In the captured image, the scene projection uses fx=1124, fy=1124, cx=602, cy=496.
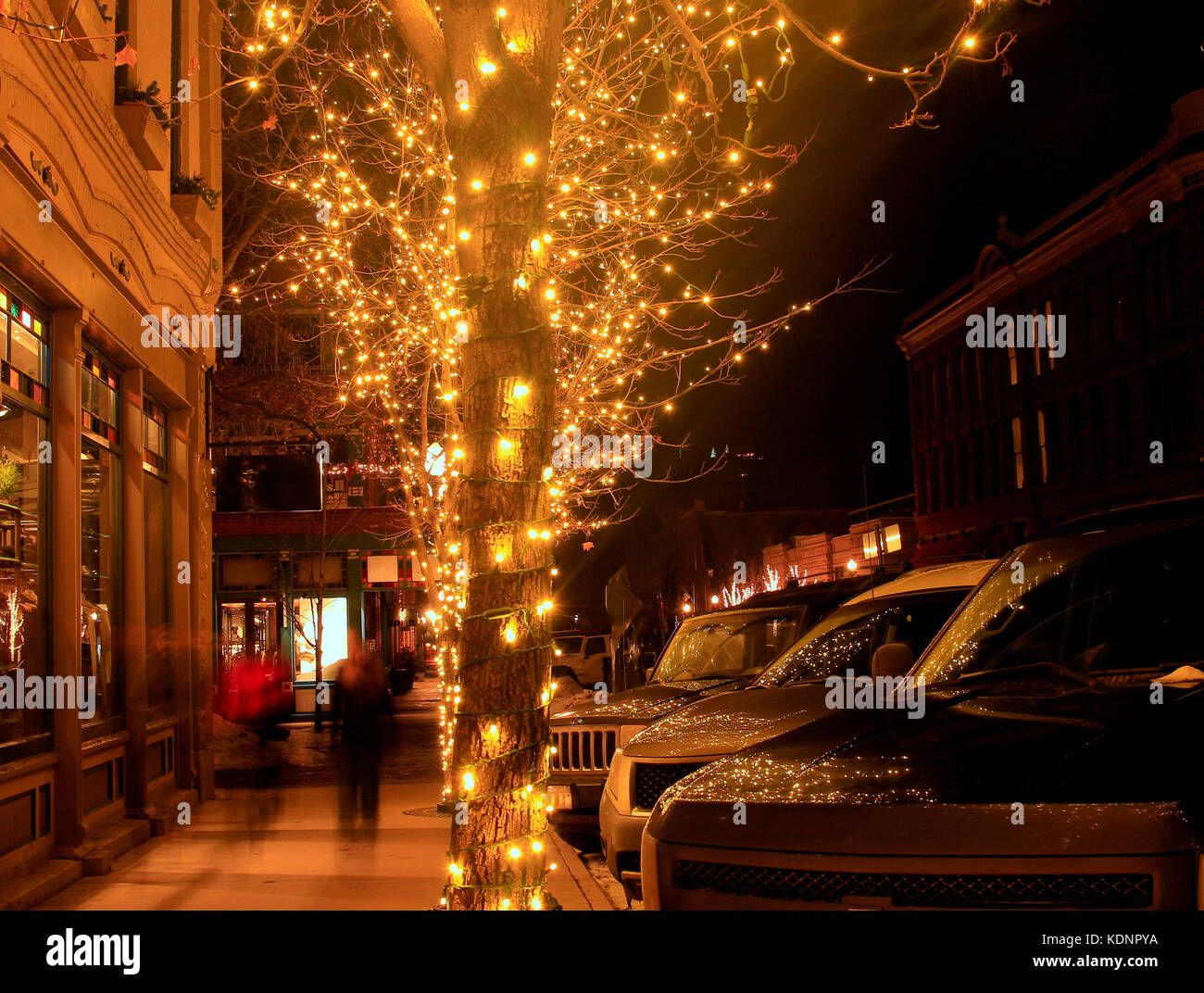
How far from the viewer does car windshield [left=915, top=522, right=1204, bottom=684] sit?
3652 millimetres

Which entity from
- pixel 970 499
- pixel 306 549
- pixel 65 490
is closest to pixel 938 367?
pixel 970 499

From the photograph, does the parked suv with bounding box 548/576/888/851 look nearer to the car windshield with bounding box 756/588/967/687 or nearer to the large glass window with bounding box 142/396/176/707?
the car windshield with bounding box 756/588/967/687

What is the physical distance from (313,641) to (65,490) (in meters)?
27.9

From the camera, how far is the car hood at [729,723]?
5.92 metres

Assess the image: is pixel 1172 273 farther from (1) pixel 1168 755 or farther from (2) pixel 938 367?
(1) pixel 1168 755

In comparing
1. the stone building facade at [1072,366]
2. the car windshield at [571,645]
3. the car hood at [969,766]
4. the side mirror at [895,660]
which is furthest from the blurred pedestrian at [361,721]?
the car windshield at [571,645]

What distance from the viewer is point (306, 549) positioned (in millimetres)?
37094

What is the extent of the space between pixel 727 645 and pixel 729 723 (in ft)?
12.4

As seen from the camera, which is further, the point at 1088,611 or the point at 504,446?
the point at 504,446

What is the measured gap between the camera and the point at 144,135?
10484mm

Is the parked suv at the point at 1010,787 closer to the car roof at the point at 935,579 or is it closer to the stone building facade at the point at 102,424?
the car roof at the point at 935,579

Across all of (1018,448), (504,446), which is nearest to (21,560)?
(504,446)

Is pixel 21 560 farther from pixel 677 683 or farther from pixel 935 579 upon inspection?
pixel 935 579
